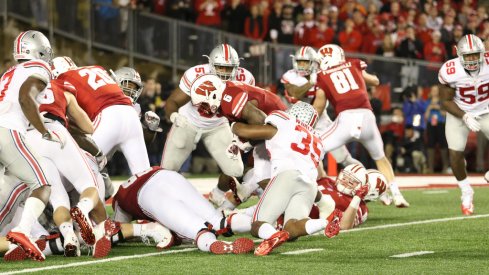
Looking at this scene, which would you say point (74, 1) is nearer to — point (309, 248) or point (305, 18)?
point (305, 18)

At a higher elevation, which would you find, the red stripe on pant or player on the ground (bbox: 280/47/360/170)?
the red stripe on pant

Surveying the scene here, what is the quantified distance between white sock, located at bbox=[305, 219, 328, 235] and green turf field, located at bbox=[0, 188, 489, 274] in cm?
17

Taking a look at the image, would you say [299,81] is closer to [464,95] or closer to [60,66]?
[464,95]

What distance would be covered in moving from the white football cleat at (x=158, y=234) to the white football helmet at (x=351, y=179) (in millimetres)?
1916

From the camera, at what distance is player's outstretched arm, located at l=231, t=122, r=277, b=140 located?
7.91 metres

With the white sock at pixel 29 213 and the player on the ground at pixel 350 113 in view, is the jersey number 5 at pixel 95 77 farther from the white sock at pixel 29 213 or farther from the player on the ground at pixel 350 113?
the player on the ground at pixel 350 113

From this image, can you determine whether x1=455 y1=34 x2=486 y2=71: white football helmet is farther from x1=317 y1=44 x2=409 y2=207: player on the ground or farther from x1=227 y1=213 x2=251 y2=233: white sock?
x1=227 y1=213 x2=251 y2=233: white sock

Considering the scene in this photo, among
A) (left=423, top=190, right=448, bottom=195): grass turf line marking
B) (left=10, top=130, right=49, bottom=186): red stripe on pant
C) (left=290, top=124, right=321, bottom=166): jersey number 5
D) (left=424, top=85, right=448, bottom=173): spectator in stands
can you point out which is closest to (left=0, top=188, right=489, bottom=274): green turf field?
(left=10, top=130, right=49, bottom=186): red stripe on pant

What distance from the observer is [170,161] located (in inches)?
416

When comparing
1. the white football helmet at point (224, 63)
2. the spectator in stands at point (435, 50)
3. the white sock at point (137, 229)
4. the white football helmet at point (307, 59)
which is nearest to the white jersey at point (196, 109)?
the white football helmet at point (224, 63)

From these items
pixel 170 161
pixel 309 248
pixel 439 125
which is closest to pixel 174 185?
pixel 309 248

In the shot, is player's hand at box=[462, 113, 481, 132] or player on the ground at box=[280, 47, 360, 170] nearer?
player's hand at box=[462, 113, 481, 132]

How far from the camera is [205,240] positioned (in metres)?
7.40

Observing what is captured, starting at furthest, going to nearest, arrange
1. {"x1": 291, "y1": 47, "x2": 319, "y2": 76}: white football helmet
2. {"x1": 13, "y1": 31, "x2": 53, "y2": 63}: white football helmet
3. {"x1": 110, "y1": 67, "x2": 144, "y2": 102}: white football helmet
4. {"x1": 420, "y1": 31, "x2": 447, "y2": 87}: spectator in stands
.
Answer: {"x1": 420, "y1": 31, "x2": 447, "y2": 87}: spectator in stands
{"x1": 291, "y1": 47, "x2": 319, "y2": 76}: white football helmet
{"x1": 110, "y1": 67, "x2": 144, "y2": 102}: white football helmet
{"x1": 13, "y1": 31, "x2": 53, "y2": 63}: white football helmet
